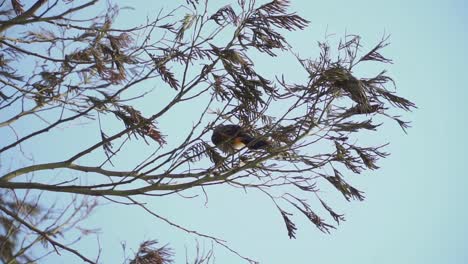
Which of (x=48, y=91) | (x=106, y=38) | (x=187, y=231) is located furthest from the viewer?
(x=106, y=38)

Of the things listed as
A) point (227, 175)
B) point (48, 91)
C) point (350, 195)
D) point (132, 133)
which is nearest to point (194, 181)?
point (227, 175)

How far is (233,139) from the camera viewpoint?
3.24 m

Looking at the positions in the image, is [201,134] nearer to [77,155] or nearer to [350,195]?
[77,155]

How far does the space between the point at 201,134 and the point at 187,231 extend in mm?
650

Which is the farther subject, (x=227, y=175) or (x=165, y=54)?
(x=165, y=54)

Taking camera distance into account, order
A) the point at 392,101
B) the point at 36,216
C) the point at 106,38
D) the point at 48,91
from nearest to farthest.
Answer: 1. the point at 392,101
2. the point at 48,91
3. the point at 106,38
4. the point at 36,216

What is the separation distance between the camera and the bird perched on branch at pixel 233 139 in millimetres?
2877

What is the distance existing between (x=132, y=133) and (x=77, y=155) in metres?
0.43

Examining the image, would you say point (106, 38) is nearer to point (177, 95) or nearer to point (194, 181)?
point (177, 95)

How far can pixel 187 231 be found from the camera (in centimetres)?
288

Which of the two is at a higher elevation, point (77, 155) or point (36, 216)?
point (36, 216)

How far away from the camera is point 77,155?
9.20ft

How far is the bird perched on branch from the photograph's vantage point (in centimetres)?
288

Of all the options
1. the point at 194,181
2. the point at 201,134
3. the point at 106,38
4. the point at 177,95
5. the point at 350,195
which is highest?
the point at 106,38
